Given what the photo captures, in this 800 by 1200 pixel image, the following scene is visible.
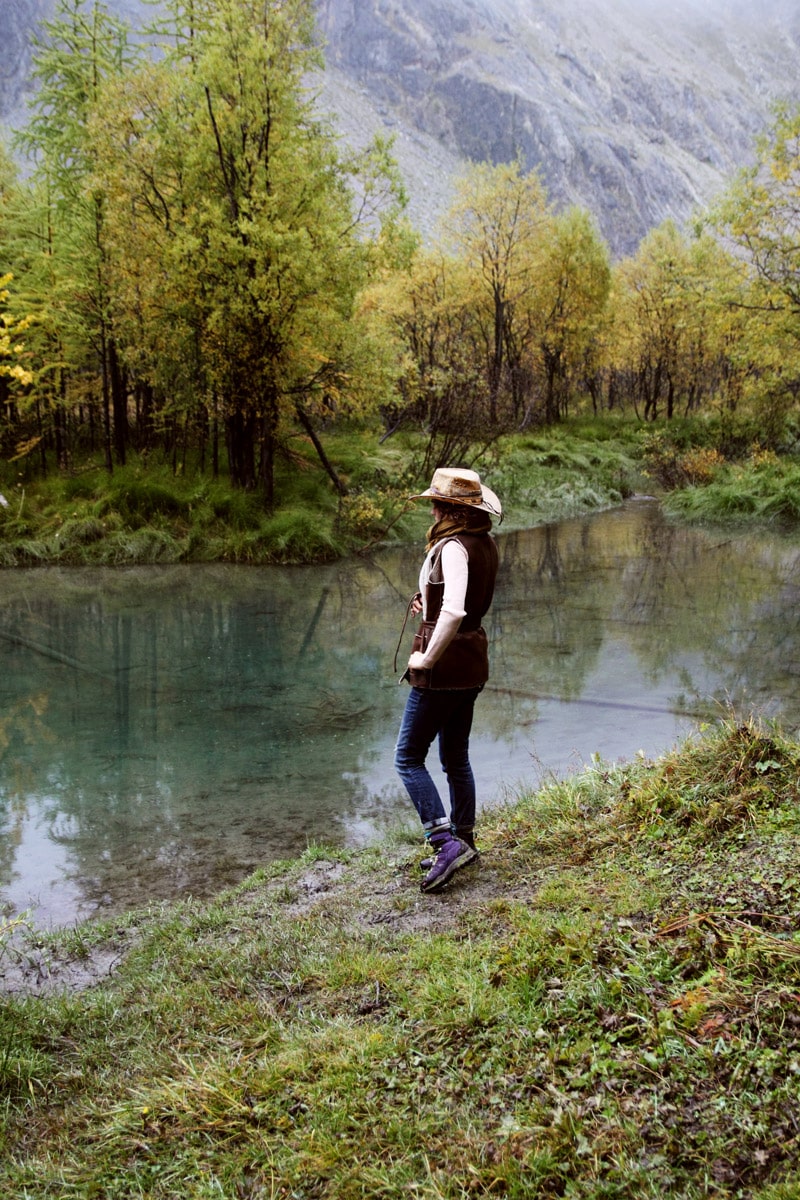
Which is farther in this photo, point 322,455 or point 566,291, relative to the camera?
point 566,291

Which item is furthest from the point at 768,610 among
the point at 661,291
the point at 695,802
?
the point at 661,291

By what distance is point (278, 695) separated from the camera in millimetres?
9398

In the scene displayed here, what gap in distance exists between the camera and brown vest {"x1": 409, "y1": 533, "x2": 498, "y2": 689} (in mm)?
4523

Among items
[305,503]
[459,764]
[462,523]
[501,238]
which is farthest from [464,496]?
[501,238]

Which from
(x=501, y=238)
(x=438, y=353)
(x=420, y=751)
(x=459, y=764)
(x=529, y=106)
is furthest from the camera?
(x=529, y=106)

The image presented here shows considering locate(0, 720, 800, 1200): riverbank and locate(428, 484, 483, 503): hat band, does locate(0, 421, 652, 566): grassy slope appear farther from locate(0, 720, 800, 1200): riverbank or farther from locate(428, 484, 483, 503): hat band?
locate(0, 720, 800, 1200): riverbank

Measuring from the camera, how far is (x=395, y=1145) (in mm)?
2613

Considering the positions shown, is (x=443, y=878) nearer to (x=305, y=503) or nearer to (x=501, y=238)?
(x=305, y=503)

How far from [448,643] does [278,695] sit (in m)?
5.30

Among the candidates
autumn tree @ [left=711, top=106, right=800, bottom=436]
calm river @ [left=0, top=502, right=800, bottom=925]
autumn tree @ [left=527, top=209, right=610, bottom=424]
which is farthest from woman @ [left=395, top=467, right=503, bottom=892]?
autumn tree @ [left=527, top=209, right=610, bottom=424]

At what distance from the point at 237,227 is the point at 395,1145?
1629 centimetres

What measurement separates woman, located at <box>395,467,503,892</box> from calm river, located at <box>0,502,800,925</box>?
58.0 inches

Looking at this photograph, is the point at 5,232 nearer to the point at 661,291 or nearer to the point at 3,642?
the point at 3,642

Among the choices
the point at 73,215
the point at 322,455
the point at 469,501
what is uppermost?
the point at 73,215
